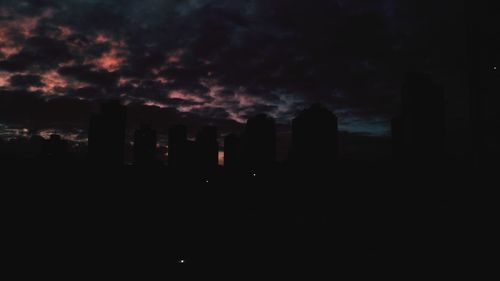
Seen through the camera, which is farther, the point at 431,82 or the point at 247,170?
the point at 247,170

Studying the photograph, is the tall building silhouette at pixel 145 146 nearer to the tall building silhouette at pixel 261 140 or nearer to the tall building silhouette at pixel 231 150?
the tall building silhouette at pixel 231 150

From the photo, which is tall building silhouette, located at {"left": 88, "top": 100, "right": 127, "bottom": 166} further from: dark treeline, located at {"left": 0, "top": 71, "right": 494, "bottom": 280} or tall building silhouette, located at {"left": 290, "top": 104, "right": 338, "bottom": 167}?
tall building silhouette, located at {"left": 290, "top": 104, "right": 338, "bottom": 167}

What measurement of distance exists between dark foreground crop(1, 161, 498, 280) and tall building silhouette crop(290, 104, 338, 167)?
11.6 feet

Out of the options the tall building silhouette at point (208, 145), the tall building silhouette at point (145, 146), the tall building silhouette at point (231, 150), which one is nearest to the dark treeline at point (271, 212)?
the tall building silhouette at point (145, 146)

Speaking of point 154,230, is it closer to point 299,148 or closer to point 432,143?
point 299,148

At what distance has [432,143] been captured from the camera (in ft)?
194

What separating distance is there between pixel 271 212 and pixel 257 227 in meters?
4.95

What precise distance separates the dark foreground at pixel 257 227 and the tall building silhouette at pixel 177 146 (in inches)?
1290

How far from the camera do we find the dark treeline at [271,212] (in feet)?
135

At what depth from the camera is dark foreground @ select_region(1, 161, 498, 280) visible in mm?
40031

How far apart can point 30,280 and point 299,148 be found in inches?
1863

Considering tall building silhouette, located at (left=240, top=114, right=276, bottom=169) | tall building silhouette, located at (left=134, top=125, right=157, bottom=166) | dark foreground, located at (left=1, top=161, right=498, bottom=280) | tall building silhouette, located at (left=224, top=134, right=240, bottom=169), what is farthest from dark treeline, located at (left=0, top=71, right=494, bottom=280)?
tall building silhouette, located at (left=224, top=134, right=240, bottom=169)

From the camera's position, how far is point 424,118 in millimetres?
58625

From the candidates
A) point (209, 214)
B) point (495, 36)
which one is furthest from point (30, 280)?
point (495, 36)
